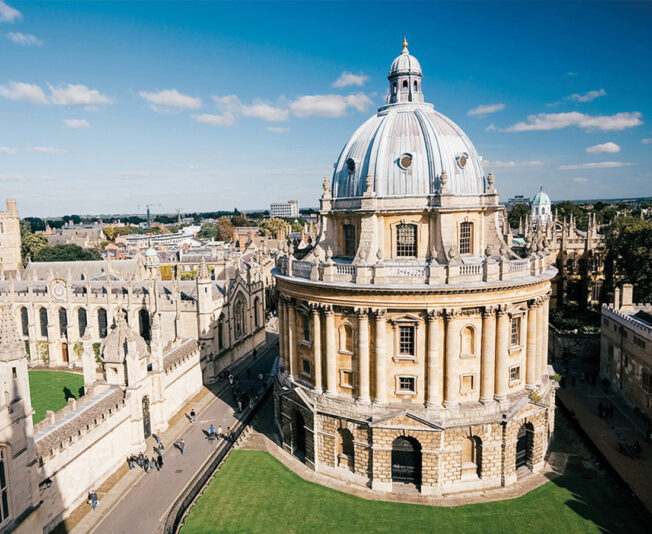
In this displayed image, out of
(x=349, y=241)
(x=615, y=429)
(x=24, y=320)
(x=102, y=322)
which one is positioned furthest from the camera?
(x=24, y=320)

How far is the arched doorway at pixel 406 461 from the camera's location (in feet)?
94.0

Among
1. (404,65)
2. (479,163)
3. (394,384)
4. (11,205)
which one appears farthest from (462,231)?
(11,205)

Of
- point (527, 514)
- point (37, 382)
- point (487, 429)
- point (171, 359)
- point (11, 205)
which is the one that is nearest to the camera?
point (527, 514)

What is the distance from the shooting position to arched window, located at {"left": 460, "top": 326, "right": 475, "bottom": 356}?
28.6 meters

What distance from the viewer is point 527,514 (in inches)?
1035

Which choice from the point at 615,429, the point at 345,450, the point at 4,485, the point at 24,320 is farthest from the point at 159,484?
the point at 24,320

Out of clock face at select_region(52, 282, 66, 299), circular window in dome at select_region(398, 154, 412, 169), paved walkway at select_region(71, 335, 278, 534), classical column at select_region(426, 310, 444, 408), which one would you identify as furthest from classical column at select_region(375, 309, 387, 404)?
clock face at select_region(52, 282, 66, 299)

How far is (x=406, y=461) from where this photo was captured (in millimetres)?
28906

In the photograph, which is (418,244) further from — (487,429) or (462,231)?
(487,429)

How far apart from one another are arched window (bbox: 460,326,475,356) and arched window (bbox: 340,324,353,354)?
6.49m

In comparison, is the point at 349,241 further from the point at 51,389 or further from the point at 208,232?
the point at 208,232

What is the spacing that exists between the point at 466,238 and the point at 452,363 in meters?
8.55

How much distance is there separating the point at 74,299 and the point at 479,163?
44.6 meters

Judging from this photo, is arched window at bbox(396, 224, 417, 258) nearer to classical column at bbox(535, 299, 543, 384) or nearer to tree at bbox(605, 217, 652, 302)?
classical column at bbox(535, 299, 543, 384)
